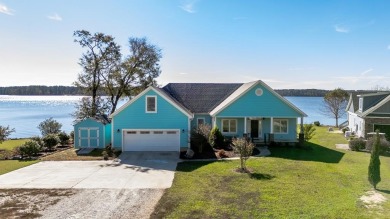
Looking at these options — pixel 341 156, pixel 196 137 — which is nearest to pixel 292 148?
pixel 341 156

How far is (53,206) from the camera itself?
12016mm

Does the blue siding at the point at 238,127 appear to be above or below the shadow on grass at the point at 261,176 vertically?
above

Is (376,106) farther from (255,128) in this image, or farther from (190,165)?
(190,165)

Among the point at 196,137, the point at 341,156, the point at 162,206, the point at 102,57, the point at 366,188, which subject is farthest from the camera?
the point at 102,57

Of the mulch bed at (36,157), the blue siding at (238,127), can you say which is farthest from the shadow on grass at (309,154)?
the mulch bed at (36,157)

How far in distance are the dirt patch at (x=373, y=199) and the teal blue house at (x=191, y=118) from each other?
13.9m

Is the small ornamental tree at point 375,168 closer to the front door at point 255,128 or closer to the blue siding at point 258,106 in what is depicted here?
the blue siding at point 258,106

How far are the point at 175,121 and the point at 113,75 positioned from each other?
51.7 ft

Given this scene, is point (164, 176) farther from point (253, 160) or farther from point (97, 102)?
point (97, 102)

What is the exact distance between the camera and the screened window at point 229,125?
28016mm

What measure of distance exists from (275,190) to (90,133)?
18.2 meters

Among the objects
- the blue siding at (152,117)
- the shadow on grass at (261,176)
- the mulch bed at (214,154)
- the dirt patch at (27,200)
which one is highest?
the blue siding at (152,117)

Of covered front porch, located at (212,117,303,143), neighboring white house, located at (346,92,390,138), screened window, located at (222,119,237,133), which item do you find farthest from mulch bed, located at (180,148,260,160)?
neighboring white house, located at (346,92,390,138)

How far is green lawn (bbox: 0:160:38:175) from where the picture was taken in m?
18.9
